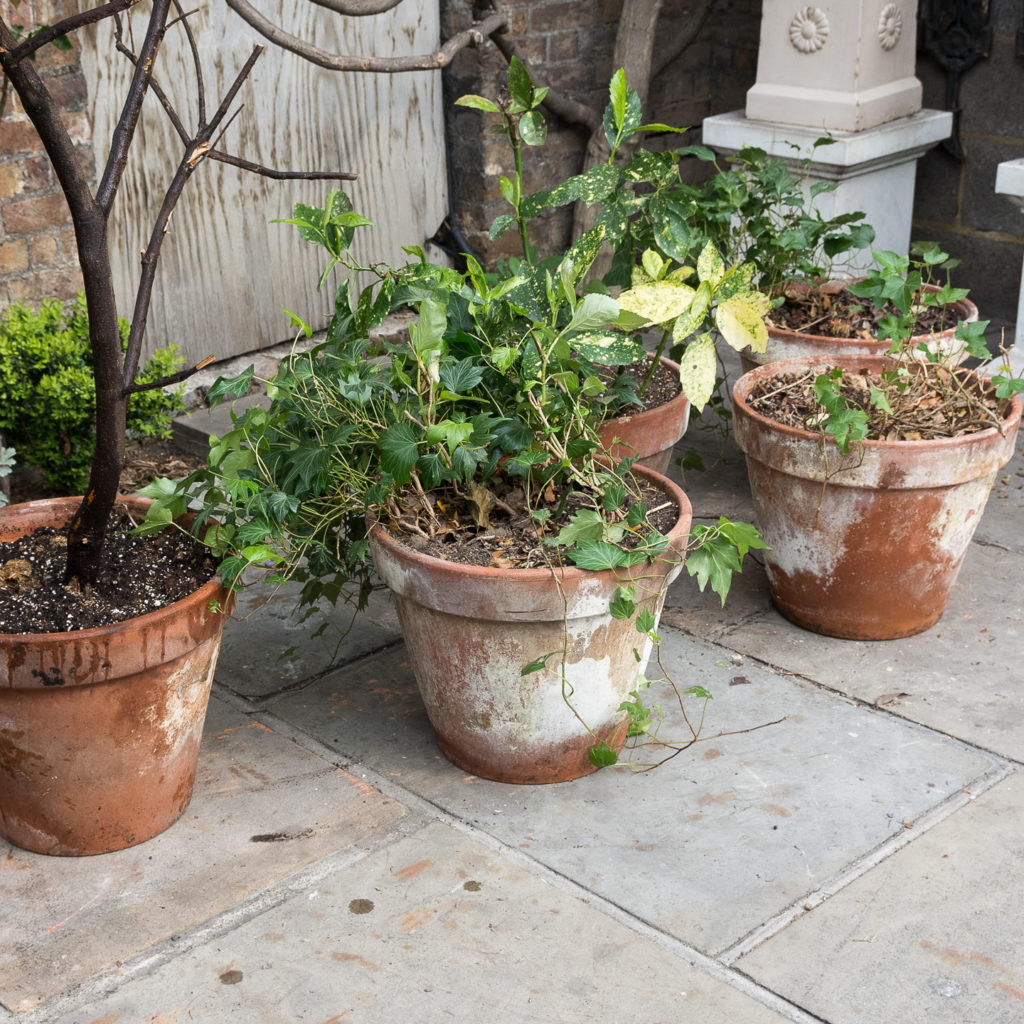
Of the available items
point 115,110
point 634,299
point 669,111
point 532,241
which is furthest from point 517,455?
point 669,111

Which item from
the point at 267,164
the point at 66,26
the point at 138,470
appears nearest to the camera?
the point at 66,26

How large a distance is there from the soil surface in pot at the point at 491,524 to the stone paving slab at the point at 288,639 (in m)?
0.53

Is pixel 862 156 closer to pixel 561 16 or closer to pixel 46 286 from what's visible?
pixel 561 16

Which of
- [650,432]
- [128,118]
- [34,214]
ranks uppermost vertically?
[128,118]

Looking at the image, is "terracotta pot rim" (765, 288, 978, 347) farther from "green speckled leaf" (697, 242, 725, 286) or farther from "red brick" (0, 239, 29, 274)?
"red brick" (0, 239, 29, 274)

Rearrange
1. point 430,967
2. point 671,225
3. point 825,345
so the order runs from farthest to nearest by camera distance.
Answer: point 825,345, point 671,225, point 430,967

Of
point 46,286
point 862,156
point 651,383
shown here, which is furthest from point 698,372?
point 862,156

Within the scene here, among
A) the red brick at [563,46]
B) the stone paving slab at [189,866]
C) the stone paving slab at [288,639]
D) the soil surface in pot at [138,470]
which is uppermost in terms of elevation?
the red brick at [563,46]

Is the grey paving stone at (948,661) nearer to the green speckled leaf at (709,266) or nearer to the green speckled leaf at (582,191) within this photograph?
the green speckled leaf at (709,266)

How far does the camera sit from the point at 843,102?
464cm

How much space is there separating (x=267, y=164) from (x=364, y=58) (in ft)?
2.83

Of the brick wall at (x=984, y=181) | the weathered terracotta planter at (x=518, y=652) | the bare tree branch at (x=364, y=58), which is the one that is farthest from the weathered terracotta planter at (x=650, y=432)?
the brick wall at (x=984, y=181)

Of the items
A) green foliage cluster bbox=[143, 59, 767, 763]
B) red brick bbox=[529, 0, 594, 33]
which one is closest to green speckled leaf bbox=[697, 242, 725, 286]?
green foliage cluster bbox=[143, 59, 767, 763]

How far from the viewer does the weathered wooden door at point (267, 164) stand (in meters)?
4.32
